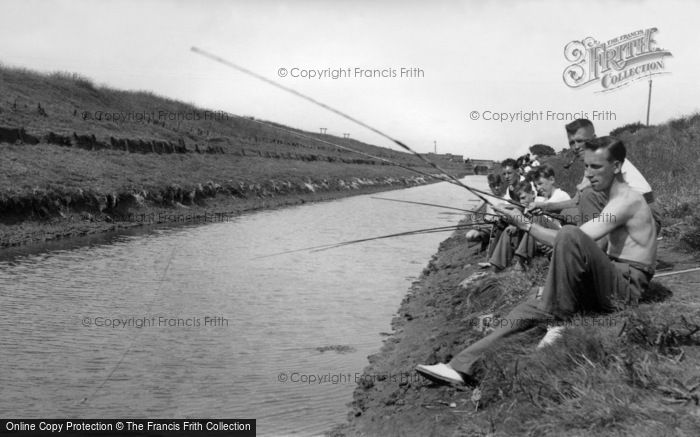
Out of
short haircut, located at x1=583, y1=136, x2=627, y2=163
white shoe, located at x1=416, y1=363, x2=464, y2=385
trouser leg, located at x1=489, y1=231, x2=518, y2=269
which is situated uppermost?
short haircut, located at x1=583, y1=136, x2=627, y2=163

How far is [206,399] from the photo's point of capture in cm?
669

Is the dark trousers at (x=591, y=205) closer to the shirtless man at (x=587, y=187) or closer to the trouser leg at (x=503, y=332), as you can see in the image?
the shirtless man at (x=587, y=187)

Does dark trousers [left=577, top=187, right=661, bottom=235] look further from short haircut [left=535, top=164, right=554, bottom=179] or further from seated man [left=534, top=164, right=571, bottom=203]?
short haircut [left=535, top=164, right=554, bottom=179]

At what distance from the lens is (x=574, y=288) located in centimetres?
512

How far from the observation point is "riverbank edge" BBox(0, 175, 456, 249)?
1783 cm

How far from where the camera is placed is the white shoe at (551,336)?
499 centimetres

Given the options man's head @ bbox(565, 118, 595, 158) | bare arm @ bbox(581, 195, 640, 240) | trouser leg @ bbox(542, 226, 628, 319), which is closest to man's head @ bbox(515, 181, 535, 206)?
man's head @ bbox(565, 118, 595, 158)

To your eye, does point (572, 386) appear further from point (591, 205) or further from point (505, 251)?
point (505, 251)

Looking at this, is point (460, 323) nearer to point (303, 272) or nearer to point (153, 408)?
point (153, 408)

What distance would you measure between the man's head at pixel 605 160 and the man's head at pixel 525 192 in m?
4.06

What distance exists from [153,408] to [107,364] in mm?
1541

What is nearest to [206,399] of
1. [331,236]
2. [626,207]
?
[626,207]

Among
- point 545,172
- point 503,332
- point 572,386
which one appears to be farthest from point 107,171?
point 572,386

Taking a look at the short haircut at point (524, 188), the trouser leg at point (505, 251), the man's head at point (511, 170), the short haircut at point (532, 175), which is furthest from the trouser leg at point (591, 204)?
the man's head at point (511, 170)
